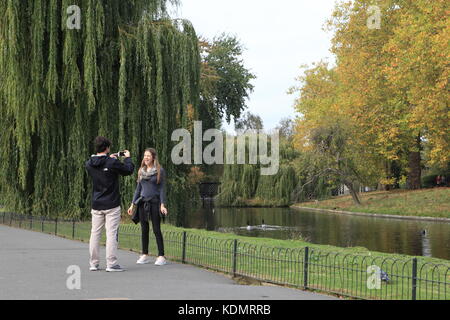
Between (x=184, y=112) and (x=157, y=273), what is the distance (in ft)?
34.7

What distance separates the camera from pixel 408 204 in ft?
127

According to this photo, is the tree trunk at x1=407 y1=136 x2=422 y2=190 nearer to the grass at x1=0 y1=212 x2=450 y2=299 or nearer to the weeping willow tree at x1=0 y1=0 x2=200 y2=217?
the weeping willow tree at x1=0 y1=0 x2=200 y2=217

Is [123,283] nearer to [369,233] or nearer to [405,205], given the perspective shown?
[369,233]

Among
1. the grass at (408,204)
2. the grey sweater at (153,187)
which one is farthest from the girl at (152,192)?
the grass at (408,204)

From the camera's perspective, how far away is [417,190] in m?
42.9

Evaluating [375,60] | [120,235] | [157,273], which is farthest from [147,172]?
[375,60]

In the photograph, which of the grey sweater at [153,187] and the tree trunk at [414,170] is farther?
the tree trunk at [414,170]

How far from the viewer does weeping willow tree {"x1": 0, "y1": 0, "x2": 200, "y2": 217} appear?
683 inches

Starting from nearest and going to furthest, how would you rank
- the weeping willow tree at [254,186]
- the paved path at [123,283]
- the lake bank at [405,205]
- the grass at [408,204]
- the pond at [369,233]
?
the paved path at [123,283]
the pond at [369,233]
the lake bank at [405,205]
the grass at [408,204]
the weeping willow tree at [254,186]

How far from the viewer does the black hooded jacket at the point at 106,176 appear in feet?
28.6

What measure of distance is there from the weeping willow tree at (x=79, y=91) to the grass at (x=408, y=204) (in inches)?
861

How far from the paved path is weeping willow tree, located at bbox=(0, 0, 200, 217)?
736 centimetres

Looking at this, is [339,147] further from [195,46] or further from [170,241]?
[170,241]

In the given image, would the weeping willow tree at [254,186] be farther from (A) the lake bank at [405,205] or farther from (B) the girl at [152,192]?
(B) the girl at [152,192]
